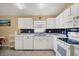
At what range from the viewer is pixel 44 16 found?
6949mm

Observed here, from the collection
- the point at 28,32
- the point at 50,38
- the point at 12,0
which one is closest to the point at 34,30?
the point at 28,32

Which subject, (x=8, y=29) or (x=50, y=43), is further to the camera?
(x=8, y=29)

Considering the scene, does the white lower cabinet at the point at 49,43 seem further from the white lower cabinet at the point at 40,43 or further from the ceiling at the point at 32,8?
the ceiling at the point at 32,8

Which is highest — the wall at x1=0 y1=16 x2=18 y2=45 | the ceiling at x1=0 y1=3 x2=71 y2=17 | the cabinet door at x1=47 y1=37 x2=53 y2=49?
the ceiling at x1=0 y1=3 x2=71 y2=17

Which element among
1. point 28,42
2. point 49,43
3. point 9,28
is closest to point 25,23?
point 9,28

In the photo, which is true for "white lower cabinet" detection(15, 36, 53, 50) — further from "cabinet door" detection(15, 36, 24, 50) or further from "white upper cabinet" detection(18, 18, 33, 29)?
"white upper cabinet" detection(18, 18, 33, 29)

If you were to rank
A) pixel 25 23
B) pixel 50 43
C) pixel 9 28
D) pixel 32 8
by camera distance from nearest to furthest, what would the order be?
pixel 32 8 < pixel 50 43 < pixel 25 23 < pixel 9 28

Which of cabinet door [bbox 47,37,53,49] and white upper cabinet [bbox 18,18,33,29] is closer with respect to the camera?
cabinet door [bbox 47,37,53,49]

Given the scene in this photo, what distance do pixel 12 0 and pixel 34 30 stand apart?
598cm

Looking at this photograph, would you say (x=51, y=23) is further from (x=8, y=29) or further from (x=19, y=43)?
(x=8, y=29)

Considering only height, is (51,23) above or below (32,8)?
below

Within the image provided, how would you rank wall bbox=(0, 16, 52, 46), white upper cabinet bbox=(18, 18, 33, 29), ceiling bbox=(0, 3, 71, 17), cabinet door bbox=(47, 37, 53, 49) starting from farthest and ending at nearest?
Result: wall bbox=(0, 16, 52, 46) < white upper cabinet bbox=(18, 18, 33, 29) < cabinet door bbox=(47, 37, 53, 49) < ceiling bbox=(0, 3, 71, 17)

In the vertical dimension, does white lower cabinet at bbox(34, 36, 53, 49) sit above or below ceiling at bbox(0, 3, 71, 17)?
below

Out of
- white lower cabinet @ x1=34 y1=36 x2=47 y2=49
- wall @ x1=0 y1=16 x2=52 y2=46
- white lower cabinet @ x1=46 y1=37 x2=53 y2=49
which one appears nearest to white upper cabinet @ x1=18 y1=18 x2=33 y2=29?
wall @ x1=0 y1=16 x2=52 y2=46
